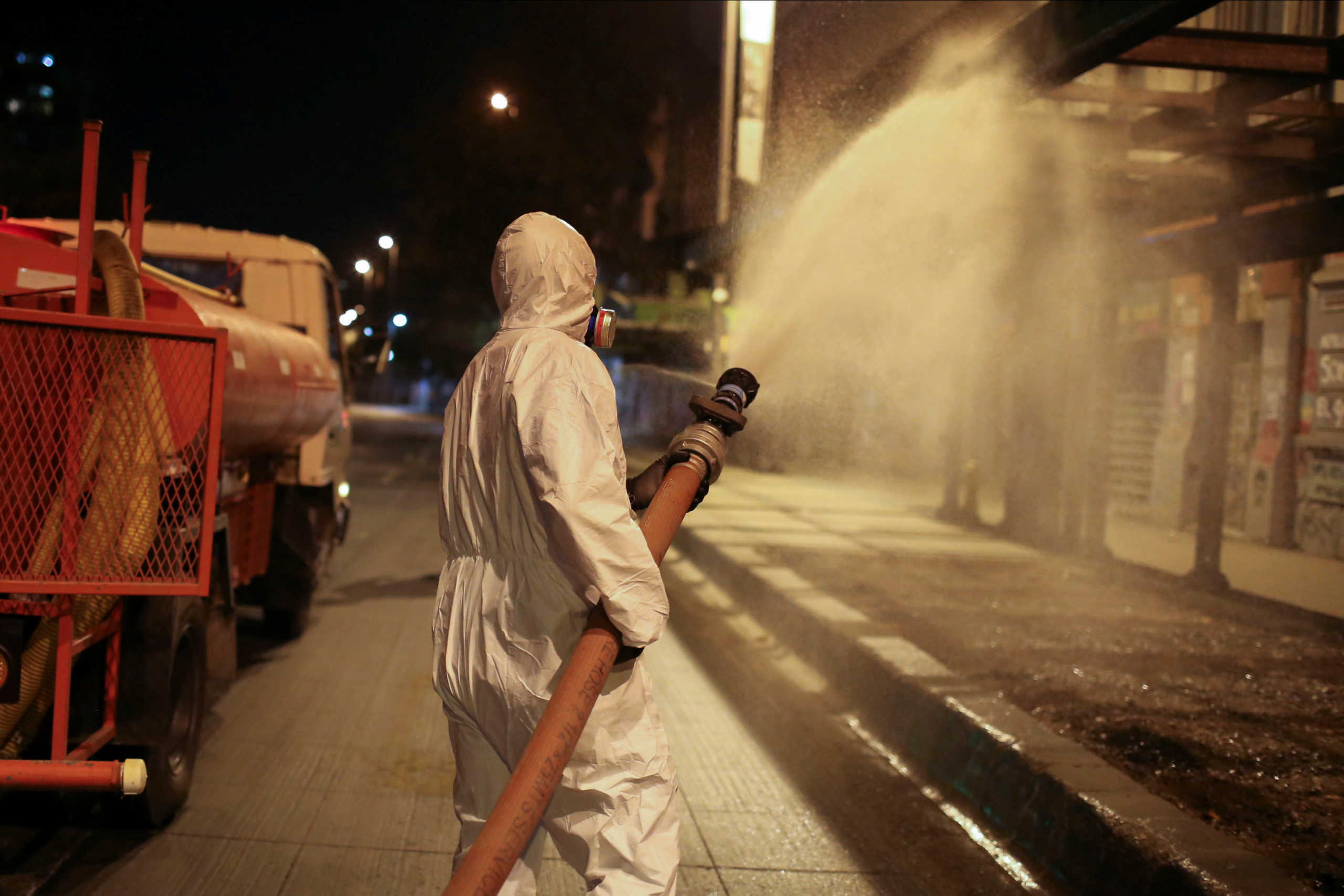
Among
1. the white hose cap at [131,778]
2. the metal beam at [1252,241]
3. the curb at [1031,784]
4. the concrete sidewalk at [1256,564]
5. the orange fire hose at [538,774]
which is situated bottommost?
the curb at [1031,784]

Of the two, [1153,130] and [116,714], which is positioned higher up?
[1153,130]

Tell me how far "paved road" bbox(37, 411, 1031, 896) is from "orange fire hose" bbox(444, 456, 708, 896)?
1.58 metres

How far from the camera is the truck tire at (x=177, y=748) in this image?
12.9ft

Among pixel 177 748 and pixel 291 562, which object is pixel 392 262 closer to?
pixel 291 562

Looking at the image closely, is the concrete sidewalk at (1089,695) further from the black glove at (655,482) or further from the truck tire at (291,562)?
the truck tire at (291,562)

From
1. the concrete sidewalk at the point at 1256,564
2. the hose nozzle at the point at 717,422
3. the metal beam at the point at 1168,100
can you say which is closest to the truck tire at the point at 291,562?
the hose nozzle at the point at 717,422

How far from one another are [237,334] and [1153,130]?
22.3 feet

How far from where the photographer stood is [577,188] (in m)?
29.1

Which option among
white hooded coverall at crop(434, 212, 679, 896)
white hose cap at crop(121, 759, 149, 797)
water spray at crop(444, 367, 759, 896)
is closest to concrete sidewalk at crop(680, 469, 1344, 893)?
white hooded coverall at crop(434, 212, 679, 896)

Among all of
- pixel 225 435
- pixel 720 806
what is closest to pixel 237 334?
pixel 225 435

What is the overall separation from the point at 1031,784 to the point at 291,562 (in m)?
4.69

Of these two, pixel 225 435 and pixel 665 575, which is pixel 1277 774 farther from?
pixel 665 575

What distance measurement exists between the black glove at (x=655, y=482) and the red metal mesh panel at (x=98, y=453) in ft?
4.55

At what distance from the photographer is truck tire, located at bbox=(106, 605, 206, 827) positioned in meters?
3.94
